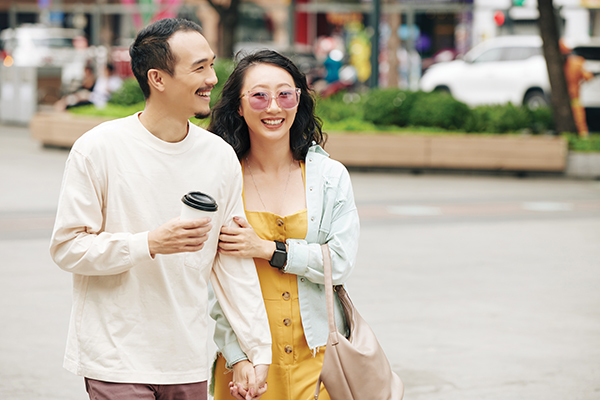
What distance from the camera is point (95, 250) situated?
2326mm

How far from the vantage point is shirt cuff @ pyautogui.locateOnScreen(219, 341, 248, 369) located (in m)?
2.65

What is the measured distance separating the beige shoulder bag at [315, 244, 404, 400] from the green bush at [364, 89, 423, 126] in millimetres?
11891

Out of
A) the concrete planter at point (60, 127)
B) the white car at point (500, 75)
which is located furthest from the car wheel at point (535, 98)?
the concrete planter at point (60, 127)

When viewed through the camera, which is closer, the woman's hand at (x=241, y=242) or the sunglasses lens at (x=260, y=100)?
the woman's hand at (x=241, y=242)

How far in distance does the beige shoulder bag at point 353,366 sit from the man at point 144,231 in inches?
16.0

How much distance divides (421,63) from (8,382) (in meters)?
30.6

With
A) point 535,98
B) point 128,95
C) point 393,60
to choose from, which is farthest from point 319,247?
point 393,60

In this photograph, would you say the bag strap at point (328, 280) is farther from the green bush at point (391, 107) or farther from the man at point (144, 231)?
the green bush at point (391, 107)

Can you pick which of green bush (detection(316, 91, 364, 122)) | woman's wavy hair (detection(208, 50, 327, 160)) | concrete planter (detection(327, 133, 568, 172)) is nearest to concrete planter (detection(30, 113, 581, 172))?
concrete planter (detection(327, 133, 568, 172))

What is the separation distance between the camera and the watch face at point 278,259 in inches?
106

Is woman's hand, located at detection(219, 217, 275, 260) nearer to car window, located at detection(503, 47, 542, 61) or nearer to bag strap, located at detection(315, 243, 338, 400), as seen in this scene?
bag strap, located at detection(315, 243, 338, 400)

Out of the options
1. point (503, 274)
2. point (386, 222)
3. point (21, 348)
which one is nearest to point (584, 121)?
point (386, 222)

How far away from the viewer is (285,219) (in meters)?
2.81

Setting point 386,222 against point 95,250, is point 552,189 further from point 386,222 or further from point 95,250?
point 95,250
